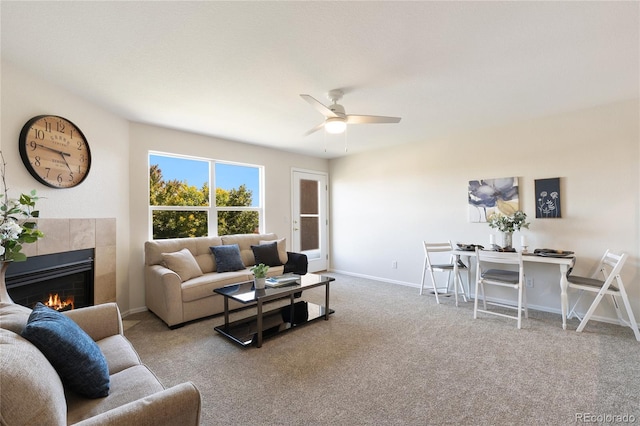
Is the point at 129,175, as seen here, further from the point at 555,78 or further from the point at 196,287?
the point at 555,78

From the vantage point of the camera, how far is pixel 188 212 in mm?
4266

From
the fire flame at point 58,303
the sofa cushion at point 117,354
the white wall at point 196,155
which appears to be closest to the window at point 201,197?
the white wall at point 196,155

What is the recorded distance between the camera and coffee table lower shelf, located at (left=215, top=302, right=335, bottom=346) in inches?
110

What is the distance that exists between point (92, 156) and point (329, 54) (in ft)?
8.92

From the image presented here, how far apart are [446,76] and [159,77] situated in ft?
8.33

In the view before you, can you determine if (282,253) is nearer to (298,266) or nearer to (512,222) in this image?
(298,266)

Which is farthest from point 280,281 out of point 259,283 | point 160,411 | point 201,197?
point 160,411

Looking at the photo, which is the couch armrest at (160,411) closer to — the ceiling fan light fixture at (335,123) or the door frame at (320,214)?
the ceiling fan light fixture at (335,123)

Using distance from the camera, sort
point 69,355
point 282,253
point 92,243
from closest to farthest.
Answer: point 69,355
point 92,243
point 282,253

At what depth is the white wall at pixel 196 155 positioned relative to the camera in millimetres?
3713

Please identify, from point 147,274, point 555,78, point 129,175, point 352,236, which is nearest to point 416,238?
point 352,236

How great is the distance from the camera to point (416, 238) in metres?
4.86

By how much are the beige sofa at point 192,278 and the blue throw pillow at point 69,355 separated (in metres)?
1.79

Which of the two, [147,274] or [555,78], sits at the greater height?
[555,78]
